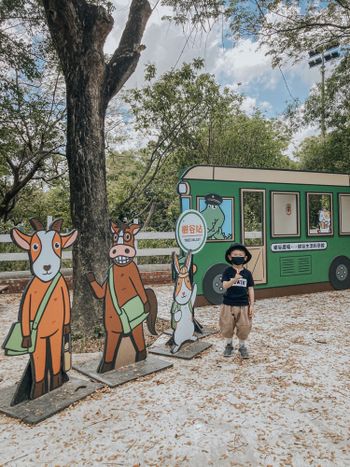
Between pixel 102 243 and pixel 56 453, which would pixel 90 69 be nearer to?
pixel 102 243

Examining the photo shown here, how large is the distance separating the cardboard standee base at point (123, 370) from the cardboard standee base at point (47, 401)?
0.14m

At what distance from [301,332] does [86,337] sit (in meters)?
3.08

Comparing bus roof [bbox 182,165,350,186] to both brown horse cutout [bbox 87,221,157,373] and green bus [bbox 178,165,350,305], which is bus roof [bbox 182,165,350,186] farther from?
brown horse cutout [bbox 87,221,157,373]

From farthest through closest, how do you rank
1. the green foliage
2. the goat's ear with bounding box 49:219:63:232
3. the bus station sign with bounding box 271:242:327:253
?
the green foliage → the bus station sign with bounding box 271:242:327:253 → the goat's ear with bounding box 49:219:63:232

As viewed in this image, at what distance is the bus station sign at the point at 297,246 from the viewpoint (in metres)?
7.81

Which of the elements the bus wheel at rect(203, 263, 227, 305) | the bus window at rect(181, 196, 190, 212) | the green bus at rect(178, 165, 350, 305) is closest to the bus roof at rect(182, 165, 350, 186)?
the green bus at rect(178, 165, 350, 305)

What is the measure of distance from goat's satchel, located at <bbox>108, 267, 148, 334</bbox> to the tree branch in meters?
3.00

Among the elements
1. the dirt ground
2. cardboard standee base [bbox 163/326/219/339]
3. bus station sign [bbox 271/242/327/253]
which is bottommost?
the dirt ground

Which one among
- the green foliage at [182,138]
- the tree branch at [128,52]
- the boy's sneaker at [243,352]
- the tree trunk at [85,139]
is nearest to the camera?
the boy's sneaker at [243,352]

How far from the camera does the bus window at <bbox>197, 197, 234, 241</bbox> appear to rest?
22.9 ft

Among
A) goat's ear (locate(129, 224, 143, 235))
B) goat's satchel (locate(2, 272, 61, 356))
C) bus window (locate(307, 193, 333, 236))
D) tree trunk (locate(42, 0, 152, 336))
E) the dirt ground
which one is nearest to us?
the dirt ground

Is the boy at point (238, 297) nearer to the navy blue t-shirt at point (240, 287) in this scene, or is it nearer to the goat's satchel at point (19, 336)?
the navy blue t-shirt at point (240, 287)

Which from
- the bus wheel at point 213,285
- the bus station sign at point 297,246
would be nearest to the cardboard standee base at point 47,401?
the bus wheel at point 213,285

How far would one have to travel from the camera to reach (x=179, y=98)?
1179cm
